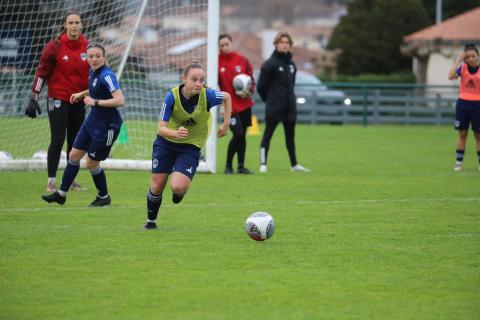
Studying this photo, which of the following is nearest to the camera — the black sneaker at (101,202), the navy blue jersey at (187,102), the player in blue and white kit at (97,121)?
the navy blue jersey at (187,102)

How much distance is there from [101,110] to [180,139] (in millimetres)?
1691

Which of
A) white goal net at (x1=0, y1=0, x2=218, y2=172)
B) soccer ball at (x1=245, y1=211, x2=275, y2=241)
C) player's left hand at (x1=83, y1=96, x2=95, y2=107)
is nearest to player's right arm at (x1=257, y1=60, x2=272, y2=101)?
white goal net at (x1=0, y1=0, x2=218, y2=172)

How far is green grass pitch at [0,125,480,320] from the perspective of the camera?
605 centimetres

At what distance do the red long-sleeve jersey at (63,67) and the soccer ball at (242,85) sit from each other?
3.24m

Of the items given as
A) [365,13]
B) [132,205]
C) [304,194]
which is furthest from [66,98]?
[365,13]

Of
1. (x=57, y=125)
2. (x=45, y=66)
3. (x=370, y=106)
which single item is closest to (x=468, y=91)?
(x=57, y=125)

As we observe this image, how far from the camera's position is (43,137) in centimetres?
1814

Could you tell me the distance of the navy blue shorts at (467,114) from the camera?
1502 cm

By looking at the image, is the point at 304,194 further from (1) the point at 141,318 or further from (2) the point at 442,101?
(2) the point at 442,101

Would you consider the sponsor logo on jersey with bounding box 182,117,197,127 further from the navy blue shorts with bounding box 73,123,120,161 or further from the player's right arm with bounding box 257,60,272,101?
the player's right arm with bounding box 257,60,272,101

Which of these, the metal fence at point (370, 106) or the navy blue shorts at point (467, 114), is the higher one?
the navy blue shorts at point (467, 114)

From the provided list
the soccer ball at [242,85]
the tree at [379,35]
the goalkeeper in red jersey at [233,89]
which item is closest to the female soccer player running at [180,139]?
the soccer ball at [242,85]

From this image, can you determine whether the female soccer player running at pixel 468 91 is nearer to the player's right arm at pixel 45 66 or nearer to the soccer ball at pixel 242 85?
the soccer ball at pixel 242 85

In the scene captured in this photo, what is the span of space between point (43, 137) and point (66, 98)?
21.3 ft
